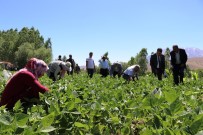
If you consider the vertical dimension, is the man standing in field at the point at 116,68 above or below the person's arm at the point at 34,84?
above

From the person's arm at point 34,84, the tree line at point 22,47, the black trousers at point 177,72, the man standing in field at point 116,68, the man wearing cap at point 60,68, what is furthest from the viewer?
the tree line at point 22,47

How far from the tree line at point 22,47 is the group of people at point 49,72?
68.9m

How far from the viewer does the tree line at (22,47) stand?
283 ft

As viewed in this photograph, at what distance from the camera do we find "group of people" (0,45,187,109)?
514cm

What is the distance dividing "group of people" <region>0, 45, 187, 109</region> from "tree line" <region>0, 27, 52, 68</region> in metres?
68.9

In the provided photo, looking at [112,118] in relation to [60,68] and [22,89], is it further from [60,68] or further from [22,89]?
[60,68]

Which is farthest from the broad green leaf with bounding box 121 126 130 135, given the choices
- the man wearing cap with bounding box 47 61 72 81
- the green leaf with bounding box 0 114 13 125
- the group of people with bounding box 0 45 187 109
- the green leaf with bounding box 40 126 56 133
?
the man wearing cap with bounding box 47 61 72 81

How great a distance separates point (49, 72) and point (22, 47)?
252ft

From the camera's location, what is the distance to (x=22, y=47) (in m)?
85.7

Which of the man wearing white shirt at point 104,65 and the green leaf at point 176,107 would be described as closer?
the green leaf at point 176,107

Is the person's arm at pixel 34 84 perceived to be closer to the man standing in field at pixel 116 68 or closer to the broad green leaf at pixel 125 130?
the broad green leaf at pixel 125 130

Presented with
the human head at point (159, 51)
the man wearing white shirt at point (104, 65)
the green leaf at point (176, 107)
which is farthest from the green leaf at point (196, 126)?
the man wearing white shirt at point (104, 65)

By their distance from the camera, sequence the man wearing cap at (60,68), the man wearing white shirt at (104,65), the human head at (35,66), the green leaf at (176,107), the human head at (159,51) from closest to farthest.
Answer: the green leaf at (176,107), the human head at (35,66), the man wearing cap at (60,68), the human head at (159,51), the man wearing white shirt at (104,65)

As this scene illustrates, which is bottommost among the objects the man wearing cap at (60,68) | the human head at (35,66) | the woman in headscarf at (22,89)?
the woman in headscarf at (22,89)
